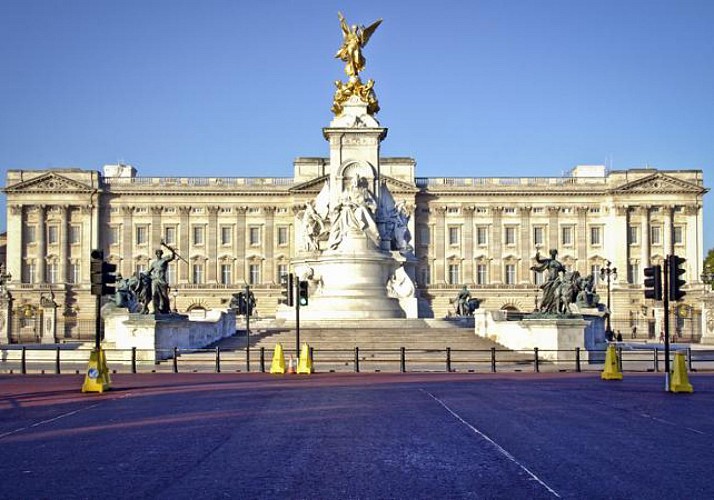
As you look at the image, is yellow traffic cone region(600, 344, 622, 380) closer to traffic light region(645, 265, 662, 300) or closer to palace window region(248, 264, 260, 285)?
traffic light region(645, 265, 662, 300)

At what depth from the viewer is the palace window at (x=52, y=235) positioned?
122 m

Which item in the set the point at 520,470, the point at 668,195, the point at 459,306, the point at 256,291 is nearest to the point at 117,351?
the point at 520,470

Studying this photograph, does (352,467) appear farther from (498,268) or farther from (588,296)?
(498,268)

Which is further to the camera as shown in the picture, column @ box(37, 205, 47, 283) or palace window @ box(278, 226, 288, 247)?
palace window @ box(278, 226, 288, 247)

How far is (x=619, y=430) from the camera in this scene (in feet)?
53.6

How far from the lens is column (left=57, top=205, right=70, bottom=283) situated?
4774 inches

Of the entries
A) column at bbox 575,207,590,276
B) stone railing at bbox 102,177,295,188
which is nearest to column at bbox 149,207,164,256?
stone railing at bbox 102,177,295,188

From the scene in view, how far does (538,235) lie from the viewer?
12419cm

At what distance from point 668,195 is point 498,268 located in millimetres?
21202

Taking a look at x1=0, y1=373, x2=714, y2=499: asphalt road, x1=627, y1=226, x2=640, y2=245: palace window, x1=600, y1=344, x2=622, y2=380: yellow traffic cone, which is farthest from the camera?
x1=627, y1=226, x2=640, y2=245: palace window

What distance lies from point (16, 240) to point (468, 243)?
52675mm

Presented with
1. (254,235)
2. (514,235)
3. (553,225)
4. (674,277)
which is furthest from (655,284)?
(254,235)

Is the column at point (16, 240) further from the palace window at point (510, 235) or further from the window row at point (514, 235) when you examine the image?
the palace window at point (510, 235)

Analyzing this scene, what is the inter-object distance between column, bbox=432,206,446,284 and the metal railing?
80498 mm
